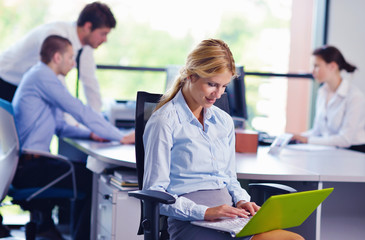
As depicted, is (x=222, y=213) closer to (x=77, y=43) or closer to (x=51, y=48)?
(x=51, y=48)

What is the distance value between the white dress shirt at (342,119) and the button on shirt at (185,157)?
184 centimetres

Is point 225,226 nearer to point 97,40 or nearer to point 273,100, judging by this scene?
point 97,40

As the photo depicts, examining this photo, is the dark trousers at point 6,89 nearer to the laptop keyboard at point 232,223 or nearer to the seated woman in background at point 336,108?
the seated woman in background at point 336,108

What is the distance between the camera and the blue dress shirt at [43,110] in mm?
3168

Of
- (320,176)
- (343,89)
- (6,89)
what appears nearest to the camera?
(320,176)

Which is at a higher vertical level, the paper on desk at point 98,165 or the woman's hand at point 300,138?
the woman's hand at point 300,138

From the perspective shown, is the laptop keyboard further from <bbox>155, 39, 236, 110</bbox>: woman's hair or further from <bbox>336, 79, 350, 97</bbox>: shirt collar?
<bbox>336, 79, 350, 97</bbox>: shirt collar

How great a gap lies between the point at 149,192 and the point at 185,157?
0.24 meters

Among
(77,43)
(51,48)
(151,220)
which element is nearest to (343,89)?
(77,43)

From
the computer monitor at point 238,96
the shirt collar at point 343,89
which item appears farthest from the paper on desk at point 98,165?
the shirt collar at point 343,89

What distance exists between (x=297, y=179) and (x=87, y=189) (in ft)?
4.93

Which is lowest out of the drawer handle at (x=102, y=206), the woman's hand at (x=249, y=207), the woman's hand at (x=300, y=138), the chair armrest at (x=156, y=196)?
the drawer handle at (x=102, y=206)

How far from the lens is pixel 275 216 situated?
1.74 metres

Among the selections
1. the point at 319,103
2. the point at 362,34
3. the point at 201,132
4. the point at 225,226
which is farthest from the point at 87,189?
the point at 362,34
